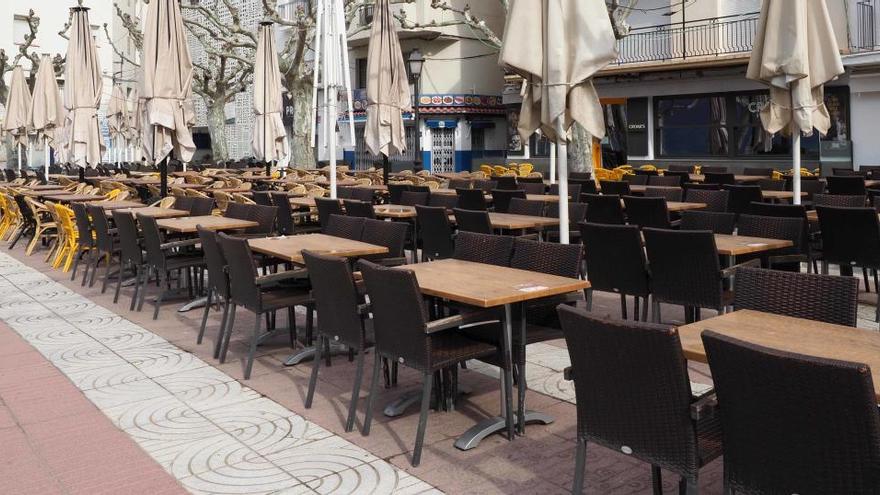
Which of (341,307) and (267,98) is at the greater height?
(267,98)

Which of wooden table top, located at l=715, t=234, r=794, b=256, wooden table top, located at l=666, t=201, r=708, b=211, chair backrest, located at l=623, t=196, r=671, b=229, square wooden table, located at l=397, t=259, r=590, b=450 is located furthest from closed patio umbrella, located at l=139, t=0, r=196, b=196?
wooden table top, located at l=715, t=234, r=794, b=256

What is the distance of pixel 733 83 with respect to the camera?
23.6 meters

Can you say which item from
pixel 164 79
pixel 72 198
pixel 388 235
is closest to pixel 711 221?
pixel 388 235

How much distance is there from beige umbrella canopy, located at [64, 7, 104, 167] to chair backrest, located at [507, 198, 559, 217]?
8.24 metres

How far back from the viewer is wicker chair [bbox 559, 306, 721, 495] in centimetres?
298

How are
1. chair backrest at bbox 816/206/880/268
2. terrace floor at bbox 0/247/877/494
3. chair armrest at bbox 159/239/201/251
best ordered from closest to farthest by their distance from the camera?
terrace floor at bbox 0/247/877/494 → chair backrest at bbox 816/206/880/268 → chair armrest at bbox 159/239/201/251

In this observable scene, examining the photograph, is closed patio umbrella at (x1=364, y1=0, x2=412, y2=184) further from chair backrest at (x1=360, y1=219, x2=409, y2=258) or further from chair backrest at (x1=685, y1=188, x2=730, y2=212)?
chair backrest at (x1=360, y1=219, x2=409, y2=258)

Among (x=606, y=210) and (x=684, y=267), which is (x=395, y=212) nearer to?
(x=606, y=210)

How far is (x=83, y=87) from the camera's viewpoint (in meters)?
13.8

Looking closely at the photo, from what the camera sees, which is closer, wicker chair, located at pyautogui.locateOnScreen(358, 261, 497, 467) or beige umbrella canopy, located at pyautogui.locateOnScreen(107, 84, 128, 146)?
wicker chair, located at pyautogui.locateOnScreen(358, 261, 497, 467)

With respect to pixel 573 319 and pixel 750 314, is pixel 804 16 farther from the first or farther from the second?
pixel 573 319

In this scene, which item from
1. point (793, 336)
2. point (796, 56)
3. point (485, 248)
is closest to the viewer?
point (793, 336)

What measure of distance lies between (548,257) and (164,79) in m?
7.13

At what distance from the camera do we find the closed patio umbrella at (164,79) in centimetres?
1056
